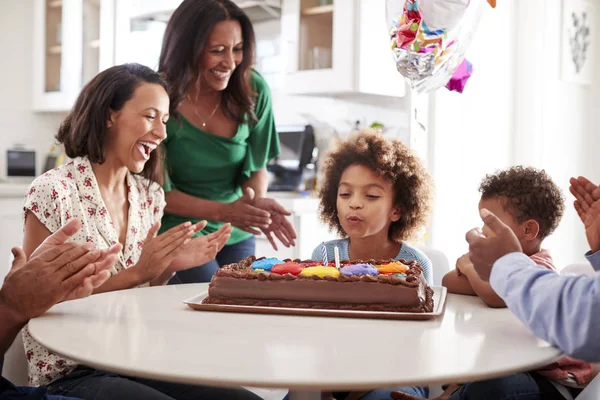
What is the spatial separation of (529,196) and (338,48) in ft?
6.55

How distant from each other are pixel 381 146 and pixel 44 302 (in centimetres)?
115

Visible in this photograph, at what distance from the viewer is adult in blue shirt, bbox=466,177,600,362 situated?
97 cm

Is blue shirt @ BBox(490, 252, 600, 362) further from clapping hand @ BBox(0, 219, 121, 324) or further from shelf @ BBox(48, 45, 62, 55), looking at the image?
shelf @ BBox(48, 45, 62, 55)

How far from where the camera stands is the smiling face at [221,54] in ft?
7.43

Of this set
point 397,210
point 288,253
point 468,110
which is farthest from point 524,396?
point 468,110

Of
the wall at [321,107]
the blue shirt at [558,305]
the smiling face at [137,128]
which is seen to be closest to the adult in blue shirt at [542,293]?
the blue shirt at [558,305]

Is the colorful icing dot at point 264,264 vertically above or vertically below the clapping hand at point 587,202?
below

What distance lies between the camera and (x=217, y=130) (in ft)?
7.93

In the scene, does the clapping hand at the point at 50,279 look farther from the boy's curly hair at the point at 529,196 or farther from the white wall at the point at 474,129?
the white wall at the point at 474,129

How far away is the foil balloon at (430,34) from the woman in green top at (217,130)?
509 mm

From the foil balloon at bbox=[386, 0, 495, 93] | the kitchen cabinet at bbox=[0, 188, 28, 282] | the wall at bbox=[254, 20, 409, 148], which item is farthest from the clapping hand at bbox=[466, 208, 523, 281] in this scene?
the kitchen cabinet at bbox=[0, 188, 28, 282]

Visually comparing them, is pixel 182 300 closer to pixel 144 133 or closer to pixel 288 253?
pixel 144 133

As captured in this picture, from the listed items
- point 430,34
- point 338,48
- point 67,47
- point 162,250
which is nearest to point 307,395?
point 162,250

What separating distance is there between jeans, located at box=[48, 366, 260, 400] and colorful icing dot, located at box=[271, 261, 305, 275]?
0.30 m
